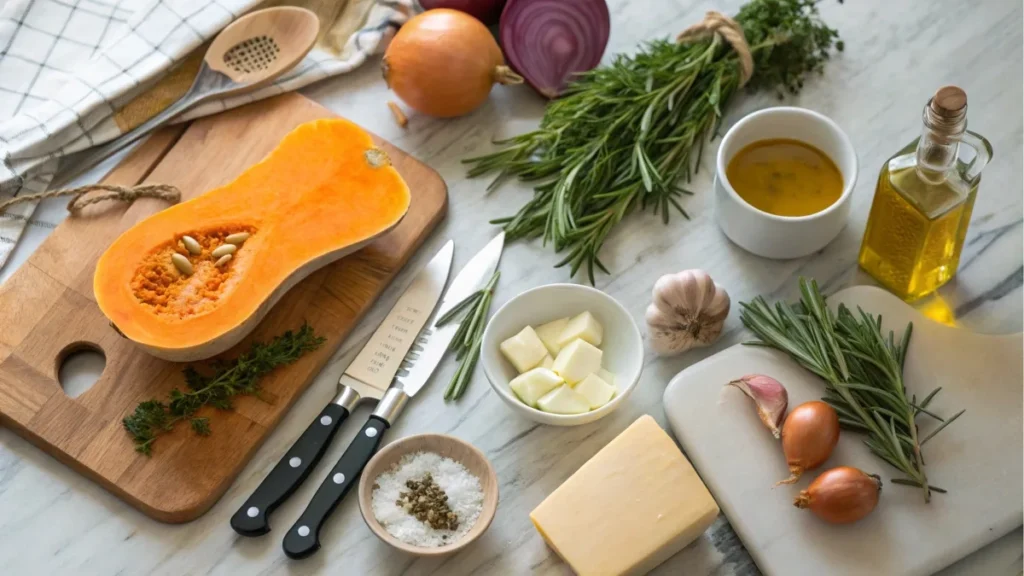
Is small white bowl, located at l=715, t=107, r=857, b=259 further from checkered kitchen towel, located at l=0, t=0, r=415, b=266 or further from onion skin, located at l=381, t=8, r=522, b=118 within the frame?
checkered kitchen towel, located at l=0, t=0, r=415, b=266

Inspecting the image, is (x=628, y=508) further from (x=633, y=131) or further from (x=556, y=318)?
(x=633, y=131)

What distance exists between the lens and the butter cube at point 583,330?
126 centimetres

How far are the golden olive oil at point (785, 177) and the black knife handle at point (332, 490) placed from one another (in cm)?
58

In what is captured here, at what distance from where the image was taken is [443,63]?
1426 millimetres

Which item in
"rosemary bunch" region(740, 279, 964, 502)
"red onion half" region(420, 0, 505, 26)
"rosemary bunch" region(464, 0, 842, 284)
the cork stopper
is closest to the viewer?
the cork stopper

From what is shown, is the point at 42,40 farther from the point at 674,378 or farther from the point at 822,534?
the point at 822,534

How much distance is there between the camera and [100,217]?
4.62ft

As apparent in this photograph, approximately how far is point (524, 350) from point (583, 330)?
0.26ft

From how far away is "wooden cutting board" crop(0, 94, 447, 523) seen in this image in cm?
123

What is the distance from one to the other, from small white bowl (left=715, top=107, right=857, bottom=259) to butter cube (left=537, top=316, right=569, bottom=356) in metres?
0.27

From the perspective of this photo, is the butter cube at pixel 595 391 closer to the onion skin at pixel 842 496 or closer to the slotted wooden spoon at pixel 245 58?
the onion skin at pixel 842 496

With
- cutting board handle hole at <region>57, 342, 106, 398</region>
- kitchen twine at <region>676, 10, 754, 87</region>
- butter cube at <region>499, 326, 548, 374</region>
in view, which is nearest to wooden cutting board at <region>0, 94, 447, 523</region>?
cutting board handle hole at <region>57, 342, 106, 398</region>

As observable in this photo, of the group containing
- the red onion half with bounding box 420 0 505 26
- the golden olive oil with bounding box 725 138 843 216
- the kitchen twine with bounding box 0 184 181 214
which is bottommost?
the kitchen twine with bounding box 0 184 181 214

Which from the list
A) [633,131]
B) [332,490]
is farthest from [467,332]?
[633,131]
